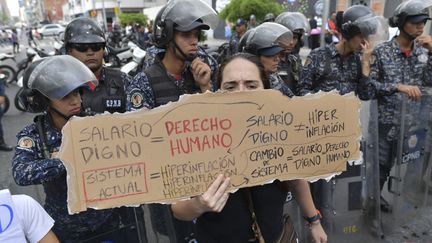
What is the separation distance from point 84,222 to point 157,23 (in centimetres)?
133

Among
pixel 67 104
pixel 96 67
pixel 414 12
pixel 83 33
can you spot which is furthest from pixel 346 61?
pixel 67 104

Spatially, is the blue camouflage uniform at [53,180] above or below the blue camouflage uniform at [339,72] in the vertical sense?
below

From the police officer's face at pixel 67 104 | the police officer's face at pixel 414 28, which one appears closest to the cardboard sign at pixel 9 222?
the police officer's face at pixel 67 104

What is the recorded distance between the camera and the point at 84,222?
2.10m

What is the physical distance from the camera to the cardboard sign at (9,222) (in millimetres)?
1408

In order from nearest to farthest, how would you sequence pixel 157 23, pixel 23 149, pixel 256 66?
pixel 256 66
pixel 23 149
pixel 157 23

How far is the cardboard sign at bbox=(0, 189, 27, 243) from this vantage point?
1.41 metres

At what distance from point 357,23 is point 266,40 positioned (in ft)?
2.90

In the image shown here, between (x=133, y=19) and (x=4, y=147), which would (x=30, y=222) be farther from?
(x=133, y=19)

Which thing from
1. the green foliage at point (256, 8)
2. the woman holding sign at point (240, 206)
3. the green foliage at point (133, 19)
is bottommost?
the woman holding sign at point (240, 206)

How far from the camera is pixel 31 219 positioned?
1.51m

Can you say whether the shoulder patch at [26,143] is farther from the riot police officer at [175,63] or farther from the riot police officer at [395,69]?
the riot police officer at [395,69]

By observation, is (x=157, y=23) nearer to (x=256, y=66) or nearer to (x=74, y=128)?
(x=256, y=66)

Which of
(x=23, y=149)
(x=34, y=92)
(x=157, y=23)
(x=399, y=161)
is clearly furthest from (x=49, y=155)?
(x=399, y=161)
